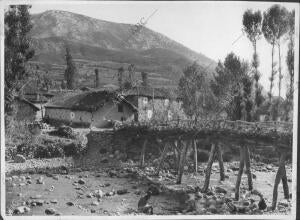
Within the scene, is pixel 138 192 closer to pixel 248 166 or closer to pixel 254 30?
pixel 248 166

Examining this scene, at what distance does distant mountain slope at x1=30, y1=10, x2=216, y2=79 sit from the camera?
17.5 feet

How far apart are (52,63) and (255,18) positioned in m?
2.67

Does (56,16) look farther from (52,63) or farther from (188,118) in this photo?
(188,118)

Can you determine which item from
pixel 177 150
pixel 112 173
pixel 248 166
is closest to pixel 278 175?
pixel 248 166

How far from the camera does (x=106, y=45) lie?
559 centimetres

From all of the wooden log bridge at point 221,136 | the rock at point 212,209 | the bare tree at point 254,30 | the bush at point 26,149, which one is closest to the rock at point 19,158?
the bush at point 26,149

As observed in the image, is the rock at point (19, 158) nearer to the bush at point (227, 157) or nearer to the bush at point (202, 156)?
the bush at point (202, 156)

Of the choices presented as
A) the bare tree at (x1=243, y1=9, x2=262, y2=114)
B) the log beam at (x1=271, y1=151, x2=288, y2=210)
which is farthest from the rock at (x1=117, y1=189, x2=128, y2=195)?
the bare tree at (x1=243, y1=9, x2=262, y2=114)

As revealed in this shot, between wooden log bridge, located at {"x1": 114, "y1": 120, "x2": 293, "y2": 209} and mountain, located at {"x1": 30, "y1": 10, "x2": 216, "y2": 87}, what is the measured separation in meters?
0.75

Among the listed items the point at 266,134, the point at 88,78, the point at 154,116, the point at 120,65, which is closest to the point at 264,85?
the point at 266,134

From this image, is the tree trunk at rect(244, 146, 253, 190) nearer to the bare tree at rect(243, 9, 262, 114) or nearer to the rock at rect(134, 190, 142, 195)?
the bare tree at rect(243, 9, 262, 114)

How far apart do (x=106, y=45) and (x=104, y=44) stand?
3 centimetres

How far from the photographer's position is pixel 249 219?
534cm

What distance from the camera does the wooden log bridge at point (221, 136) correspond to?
552 cm
